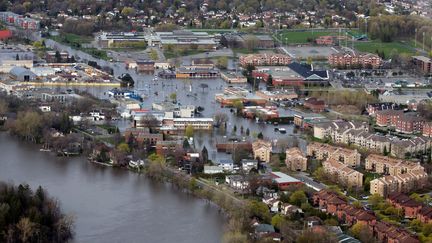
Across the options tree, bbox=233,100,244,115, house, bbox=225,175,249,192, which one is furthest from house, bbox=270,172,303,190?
tree, bbox=233,100,244,115

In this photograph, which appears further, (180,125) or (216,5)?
(216,5)

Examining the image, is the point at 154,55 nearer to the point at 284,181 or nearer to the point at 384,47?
the point at 384,47

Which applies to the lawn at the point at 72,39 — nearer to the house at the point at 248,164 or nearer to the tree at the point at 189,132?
the tree at the point at 189,132

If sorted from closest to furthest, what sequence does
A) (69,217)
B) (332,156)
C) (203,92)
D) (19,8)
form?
(69,217)
(332,156)
(203,92)
(19,8)

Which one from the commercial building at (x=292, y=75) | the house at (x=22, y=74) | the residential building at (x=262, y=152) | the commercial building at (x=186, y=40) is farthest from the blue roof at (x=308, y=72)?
the residential building at (x=262, y=152)

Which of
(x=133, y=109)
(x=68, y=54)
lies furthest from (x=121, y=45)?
(x=133, y=109)

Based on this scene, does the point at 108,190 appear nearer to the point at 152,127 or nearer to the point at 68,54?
the point at 152,127

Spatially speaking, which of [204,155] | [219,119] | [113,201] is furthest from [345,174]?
[219,119]
